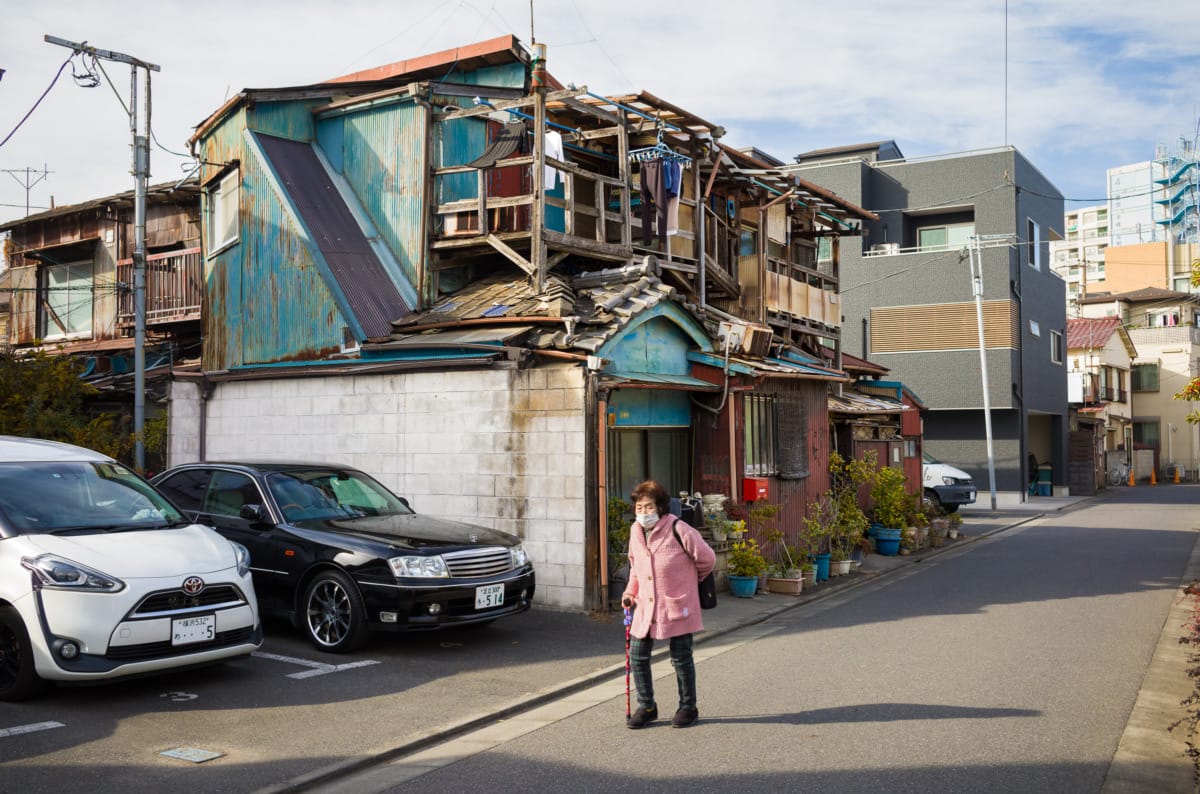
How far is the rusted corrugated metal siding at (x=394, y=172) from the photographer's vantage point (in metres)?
14.1

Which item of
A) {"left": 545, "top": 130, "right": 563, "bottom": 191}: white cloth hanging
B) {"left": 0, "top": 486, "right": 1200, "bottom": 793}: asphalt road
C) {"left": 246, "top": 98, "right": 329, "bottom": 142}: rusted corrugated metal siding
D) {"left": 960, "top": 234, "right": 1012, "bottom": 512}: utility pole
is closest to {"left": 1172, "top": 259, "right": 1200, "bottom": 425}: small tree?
{"left": 0, "top": 486, "right": 1200, "bottom": 793}: asphalt road

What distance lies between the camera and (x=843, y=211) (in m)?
19.6

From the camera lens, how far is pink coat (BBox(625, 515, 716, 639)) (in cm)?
656

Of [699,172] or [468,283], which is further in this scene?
[699,172]

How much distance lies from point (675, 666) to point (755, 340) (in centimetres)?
840

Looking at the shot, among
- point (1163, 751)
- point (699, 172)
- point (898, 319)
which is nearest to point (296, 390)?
→ point (699, 172)

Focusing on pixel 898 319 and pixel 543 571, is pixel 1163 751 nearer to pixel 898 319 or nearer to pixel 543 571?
pixel 543 571

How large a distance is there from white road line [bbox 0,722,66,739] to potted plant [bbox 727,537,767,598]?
8072mm

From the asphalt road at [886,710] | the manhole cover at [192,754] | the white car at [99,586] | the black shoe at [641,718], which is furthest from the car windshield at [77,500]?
the black shoe at [641,718]

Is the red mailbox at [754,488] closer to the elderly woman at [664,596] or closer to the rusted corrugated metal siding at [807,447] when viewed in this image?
the rusted corrugated metal siding at [807,447]

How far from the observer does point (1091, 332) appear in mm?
47188

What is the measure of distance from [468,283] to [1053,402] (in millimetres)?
32016

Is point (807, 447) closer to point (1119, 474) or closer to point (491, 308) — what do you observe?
point (491, 308)

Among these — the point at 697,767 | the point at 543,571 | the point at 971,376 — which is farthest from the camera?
the point at 971,376
